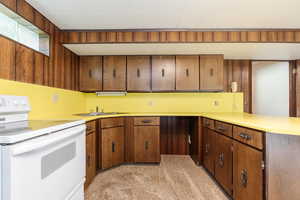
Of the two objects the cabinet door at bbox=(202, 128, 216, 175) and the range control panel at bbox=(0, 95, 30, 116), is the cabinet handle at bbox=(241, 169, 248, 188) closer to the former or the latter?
the cabinet door at bbox=(202, 128, 216, 175)

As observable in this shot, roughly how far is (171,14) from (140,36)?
21.7 inches

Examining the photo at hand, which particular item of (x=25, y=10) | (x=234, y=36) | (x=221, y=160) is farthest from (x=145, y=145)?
(x=25, y=10)

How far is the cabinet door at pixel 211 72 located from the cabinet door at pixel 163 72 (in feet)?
1.69

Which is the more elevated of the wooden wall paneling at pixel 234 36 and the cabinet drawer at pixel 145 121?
the wooden wall paneling at pixel 234 36

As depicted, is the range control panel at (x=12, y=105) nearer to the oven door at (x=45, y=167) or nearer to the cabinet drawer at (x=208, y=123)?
the oven door at (x=45, y=167)

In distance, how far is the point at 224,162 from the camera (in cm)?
181

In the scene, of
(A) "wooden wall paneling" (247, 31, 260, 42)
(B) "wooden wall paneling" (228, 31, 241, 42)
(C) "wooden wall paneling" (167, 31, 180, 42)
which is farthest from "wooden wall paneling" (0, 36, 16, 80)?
(A) "wooden wall paneling" (247, 31, 260, 42)

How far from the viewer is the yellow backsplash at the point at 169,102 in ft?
10.5

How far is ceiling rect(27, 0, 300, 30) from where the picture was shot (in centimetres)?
172

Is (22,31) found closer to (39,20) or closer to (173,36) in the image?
(39,20)

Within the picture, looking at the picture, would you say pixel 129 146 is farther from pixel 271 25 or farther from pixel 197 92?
pixel 271 25

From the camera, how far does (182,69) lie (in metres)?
2.89

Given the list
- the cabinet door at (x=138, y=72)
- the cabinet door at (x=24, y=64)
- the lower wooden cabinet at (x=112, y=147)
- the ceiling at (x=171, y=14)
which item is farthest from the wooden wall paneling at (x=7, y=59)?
the cabinet door at (x=138, y=72)

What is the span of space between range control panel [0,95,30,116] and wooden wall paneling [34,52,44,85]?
1.35 feet
